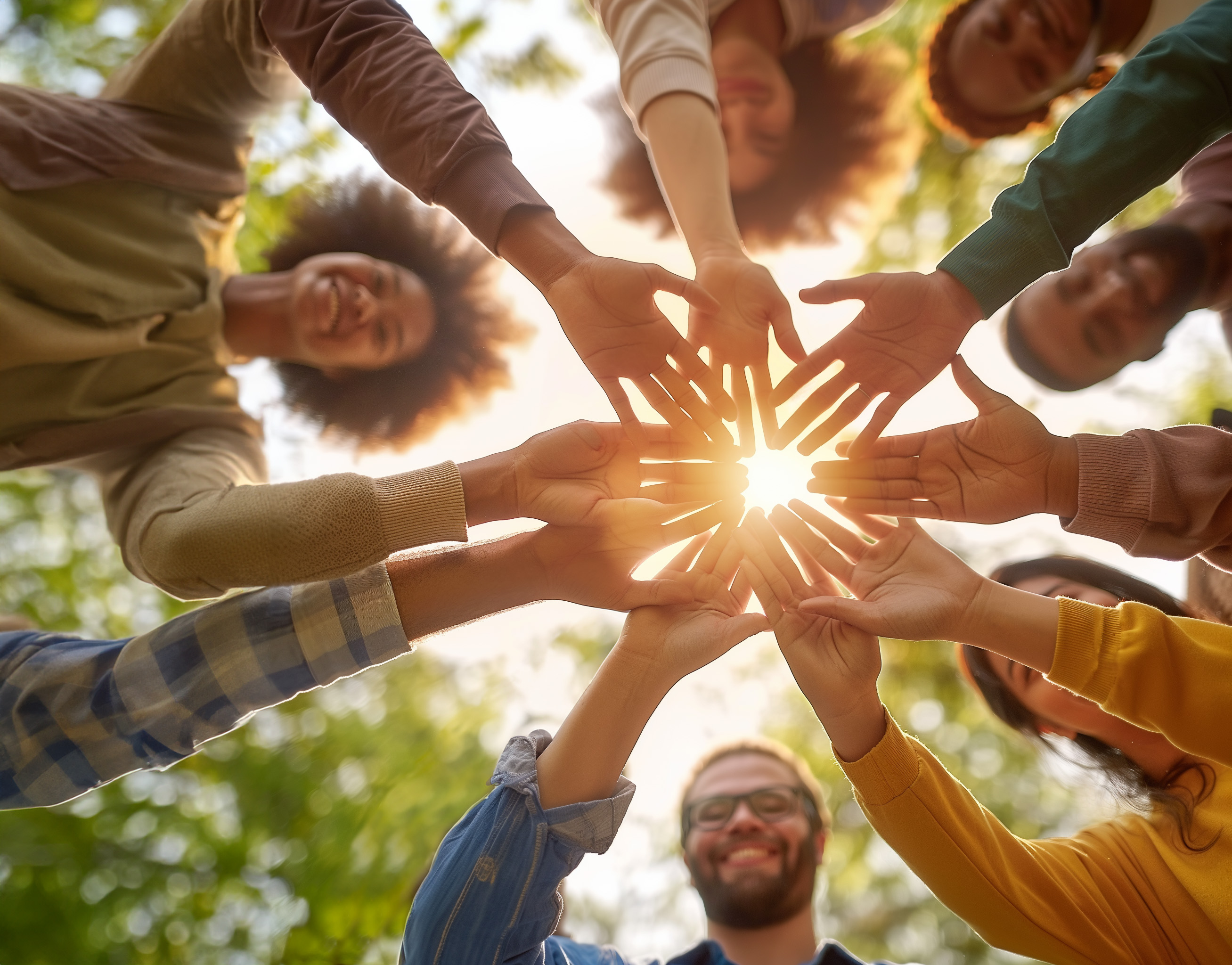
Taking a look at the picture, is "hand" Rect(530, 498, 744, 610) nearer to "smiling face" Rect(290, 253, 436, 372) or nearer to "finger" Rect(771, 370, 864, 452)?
"finger" Rect(771, 370, 864, 452)

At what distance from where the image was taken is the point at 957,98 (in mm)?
1961

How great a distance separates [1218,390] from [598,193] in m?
1.79

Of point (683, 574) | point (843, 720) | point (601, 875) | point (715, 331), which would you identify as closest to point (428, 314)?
point (715, 331)

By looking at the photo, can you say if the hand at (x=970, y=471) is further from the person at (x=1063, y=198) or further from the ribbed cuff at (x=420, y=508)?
the ribbed cuff at (x=420, y=508)

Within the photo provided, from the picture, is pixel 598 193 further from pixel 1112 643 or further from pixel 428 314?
pixel 1112 643

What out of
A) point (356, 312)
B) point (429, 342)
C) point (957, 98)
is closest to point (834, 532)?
point (429, 342)

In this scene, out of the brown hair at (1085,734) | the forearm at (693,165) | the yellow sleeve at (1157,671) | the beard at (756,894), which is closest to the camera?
the yellow sleeve at (1157,671)

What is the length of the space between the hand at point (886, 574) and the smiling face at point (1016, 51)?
1212 mm

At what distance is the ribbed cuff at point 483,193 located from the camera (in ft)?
4.13

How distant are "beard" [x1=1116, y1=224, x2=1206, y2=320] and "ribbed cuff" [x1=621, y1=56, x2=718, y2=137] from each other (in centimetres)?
91

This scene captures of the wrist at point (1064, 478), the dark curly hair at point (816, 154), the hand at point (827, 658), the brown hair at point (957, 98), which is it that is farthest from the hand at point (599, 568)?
the brown hair at point (957, 98)

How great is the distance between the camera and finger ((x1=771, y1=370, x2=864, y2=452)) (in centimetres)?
136

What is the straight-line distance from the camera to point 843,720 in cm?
129

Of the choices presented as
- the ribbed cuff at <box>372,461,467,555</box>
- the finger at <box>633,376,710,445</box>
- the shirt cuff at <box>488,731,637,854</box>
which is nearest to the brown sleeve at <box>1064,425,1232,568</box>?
the finger at <box>633,376,710,445</box>
